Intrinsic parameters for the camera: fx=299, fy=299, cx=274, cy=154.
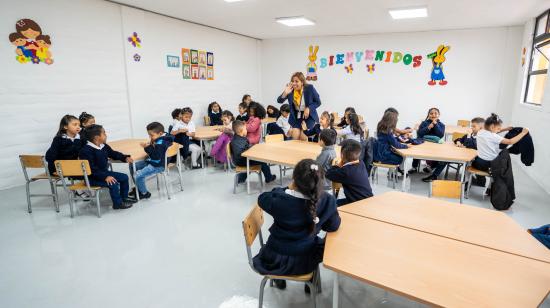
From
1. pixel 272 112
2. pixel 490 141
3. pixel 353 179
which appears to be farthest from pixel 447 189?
pixel 272 112

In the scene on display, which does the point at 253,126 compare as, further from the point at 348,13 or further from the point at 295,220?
the point at 295,220

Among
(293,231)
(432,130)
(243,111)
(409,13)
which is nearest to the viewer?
(293,231)

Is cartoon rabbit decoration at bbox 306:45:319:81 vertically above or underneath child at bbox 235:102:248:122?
above

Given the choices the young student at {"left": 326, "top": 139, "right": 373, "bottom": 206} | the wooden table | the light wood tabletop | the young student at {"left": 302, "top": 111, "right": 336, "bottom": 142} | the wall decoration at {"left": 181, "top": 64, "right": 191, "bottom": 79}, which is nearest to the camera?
the light wood tabletop

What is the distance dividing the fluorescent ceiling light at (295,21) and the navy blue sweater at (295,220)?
5.12m

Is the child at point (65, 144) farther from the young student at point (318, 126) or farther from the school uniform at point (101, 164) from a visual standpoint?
the young student at point (318, 126)

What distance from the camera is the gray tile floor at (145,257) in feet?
7.18

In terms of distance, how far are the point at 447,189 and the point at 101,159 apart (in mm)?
3650

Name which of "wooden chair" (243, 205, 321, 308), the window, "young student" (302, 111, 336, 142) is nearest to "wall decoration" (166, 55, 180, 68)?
"young student" (302, 111, 336, 142)

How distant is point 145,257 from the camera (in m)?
2.70

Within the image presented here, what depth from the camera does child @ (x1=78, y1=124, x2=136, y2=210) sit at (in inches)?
136

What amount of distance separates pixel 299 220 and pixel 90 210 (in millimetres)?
3117

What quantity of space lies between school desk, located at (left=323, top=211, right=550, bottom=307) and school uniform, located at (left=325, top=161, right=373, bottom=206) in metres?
0.70

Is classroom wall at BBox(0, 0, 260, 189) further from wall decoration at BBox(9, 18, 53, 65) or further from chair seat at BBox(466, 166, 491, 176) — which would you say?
chair seat at BBox(466, 166, 491, 176)
